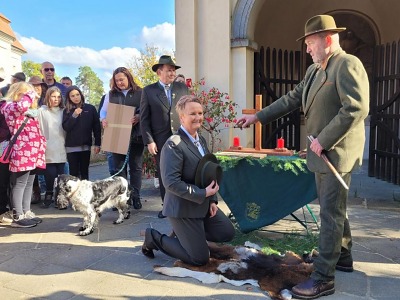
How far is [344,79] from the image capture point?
278 centimetres

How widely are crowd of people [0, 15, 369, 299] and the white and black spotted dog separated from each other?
71cm

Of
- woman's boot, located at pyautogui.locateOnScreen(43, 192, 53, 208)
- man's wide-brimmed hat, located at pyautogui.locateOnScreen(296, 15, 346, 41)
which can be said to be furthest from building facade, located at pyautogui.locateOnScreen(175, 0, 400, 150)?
man's wide-brimmed hat, located at pyautogui.locateOnScreen(296, 15, 346, 41)

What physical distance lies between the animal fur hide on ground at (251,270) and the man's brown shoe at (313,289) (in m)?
0.12

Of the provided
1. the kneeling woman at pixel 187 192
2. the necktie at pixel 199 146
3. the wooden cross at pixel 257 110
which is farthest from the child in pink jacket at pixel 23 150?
the wooden cross at pixel 257 110

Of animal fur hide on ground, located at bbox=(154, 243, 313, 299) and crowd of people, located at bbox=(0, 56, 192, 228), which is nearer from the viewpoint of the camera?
animal fur hide on ground, located at bbox=(154, 243, 313, 299)

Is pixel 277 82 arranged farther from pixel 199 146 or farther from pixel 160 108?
pixel 199 146

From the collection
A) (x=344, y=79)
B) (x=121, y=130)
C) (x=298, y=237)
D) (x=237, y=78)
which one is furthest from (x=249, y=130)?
(x=344, y=79)

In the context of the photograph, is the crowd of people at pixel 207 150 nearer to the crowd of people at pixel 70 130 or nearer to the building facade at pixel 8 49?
the crowd of people at pixel 70 130

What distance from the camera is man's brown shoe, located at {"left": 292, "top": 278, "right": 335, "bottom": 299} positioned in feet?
9.73

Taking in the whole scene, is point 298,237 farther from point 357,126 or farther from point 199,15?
point 199,15

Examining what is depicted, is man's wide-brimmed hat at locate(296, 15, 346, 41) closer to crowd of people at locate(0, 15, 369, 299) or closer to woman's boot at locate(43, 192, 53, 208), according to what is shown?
crowd of people at locate(0, 15, 369, 299)

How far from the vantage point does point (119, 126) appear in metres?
5.30

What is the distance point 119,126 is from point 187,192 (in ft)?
7.83

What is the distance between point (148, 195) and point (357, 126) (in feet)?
14.2
